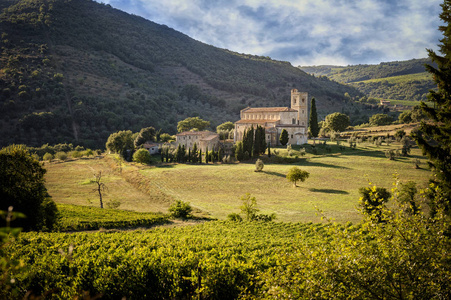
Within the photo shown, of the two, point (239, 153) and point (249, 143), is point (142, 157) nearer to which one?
point (239, 153)

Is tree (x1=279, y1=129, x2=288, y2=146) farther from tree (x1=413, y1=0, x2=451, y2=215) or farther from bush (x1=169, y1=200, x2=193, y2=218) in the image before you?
tree (x1=413, y1=0, x2=451, y2=215)

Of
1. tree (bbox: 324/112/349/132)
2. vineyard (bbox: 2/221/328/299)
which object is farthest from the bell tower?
vineyard (bbox: 2/221/328/299)

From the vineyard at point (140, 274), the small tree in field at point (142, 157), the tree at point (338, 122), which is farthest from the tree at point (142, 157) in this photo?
the vineyard at point (140, 274)

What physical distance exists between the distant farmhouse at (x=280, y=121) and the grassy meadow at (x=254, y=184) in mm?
9597

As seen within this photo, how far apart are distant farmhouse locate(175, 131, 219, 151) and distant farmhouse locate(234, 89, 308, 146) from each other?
27.7ft

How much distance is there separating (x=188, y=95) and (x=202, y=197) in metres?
154

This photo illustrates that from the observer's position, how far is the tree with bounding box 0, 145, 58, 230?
22.8 meters

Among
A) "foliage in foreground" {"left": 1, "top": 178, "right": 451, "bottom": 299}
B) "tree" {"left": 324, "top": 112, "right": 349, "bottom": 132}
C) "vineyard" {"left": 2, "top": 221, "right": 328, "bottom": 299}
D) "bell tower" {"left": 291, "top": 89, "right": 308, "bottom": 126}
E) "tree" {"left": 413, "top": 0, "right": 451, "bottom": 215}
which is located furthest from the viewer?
"bell tower" {"left": 291, "top": 89, "right": 308, "bottom": 126}

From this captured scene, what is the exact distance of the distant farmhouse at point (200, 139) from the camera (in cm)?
7456

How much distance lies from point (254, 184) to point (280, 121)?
39.8 metres

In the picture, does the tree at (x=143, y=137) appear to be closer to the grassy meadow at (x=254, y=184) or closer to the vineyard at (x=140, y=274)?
the grassy meadow at (x=254, y=184)

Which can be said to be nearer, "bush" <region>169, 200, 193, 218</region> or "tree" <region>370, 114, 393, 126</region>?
"bush" <region>169, 200, 193, 218</region>

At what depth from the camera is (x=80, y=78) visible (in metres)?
144

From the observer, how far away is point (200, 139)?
76438 mm
